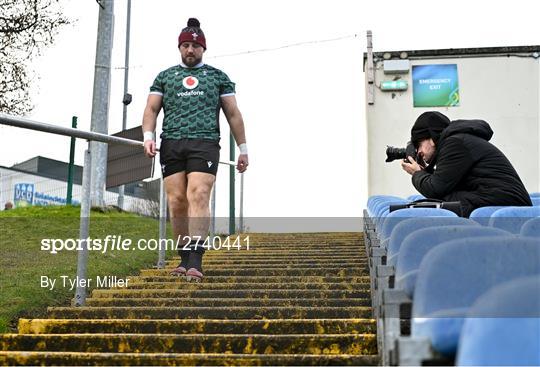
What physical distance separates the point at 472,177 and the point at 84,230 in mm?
2204

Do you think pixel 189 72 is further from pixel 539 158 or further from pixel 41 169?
pixel 41 169

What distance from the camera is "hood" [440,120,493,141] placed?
4.16 m

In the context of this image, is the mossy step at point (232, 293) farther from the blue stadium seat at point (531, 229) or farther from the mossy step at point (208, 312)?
the blue stadium seat at point (531, 229)

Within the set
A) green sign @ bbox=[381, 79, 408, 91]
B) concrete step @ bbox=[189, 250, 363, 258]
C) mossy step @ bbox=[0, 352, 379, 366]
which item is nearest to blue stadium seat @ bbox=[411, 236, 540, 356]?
mossy step @ bbox=[0, 352, 379, 366]

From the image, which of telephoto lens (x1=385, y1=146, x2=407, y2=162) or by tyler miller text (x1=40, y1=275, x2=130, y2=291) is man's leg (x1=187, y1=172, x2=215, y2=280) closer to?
by tyler miller text (x1=40, y1=275, x2=130, y2=291)

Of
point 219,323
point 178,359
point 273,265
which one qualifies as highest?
point 273,265

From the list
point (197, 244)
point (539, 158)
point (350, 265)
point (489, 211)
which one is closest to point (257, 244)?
point (350, 265)

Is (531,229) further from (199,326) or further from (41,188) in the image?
(41,188)

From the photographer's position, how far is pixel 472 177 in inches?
159

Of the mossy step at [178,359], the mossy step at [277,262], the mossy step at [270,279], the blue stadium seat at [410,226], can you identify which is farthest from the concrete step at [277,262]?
the blue stadium seat at [410,226]

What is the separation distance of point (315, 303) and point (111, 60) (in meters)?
7.82

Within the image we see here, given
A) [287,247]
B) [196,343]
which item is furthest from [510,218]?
[287,247]

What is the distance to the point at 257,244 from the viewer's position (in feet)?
24.8

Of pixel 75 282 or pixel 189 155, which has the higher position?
pixel 189 155
